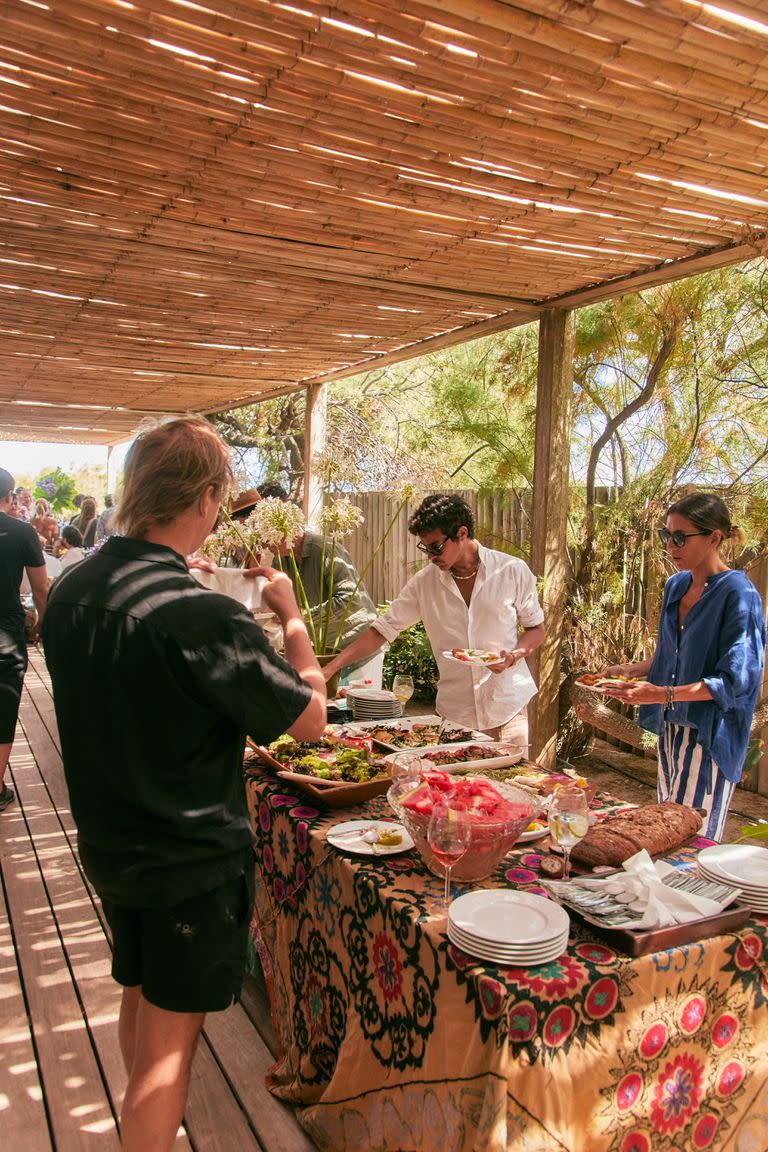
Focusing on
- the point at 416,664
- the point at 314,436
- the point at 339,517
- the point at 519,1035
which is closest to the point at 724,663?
the point at 339,517

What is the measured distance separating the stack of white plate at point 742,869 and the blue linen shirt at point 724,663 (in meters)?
0.87

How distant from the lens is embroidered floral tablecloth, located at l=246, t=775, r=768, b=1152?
4.59 ft

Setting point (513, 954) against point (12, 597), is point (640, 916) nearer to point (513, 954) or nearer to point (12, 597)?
point (513, 954)

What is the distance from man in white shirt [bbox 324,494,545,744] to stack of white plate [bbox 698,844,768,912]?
143 cm

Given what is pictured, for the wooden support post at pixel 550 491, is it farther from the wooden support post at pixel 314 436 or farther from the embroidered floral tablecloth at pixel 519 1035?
the wooden support post at pixel 314 436

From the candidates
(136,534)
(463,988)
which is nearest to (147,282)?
(136,534)

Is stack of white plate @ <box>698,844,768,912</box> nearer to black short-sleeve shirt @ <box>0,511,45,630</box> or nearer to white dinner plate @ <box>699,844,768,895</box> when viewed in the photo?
white dinner plate @ <box>699,844,768,895</box>

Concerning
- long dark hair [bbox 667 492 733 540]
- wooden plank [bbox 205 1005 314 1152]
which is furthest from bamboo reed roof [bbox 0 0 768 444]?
wooden plank [bbox 205 1005 314 1152]

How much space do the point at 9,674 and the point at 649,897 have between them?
3.66 metres

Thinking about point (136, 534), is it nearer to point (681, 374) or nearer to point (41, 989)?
point (41, 989)

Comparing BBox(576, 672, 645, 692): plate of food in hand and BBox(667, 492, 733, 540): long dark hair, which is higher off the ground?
BBox(667, 492, 733, 540): long dark hair

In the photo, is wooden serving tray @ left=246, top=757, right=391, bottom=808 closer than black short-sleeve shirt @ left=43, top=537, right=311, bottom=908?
No

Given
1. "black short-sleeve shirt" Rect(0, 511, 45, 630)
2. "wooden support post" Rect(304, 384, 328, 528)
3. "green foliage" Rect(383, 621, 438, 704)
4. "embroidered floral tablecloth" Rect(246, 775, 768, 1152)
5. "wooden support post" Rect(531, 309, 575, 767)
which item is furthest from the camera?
"green foliage" Rect(383, 621, 438, 704)

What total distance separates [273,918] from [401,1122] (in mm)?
902
